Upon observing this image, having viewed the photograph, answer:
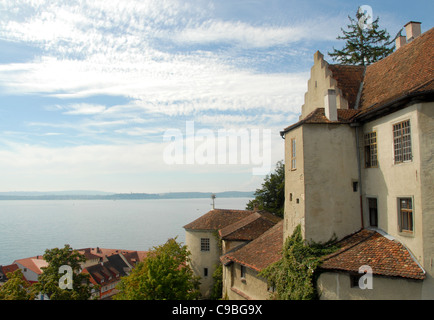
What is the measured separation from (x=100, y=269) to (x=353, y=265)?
62.8 meters

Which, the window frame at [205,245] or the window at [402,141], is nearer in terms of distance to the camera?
the window at [402,141]

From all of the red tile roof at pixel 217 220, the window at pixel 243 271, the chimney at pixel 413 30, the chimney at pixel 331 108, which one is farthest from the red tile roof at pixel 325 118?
the red tile roof at pixel 217 220

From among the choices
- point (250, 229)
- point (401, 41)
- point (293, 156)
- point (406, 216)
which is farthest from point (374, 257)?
point (250, 229)

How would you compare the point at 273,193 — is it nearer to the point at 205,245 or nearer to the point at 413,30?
the point at 205,245

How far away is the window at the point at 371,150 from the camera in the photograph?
1653 cm

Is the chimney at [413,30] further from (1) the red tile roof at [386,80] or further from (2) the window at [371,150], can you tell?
(2) the window at [371,150]

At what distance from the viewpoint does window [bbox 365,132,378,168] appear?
16531mm

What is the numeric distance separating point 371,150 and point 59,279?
25139 mm

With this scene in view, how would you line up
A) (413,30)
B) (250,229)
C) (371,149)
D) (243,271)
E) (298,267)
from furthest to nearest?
(250,229) → (243,271) → (413,30) → (371,149) → (298,267)

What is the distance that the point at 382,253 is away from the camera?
47.4 ft

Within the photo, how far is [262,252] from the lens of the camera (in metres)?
22.0

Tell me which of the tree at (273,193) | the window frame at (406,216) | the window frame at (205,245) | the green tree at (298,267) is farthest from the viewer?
the tree at (273,193)

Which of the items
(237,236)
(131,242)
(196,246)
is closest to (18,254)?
(131,242)
